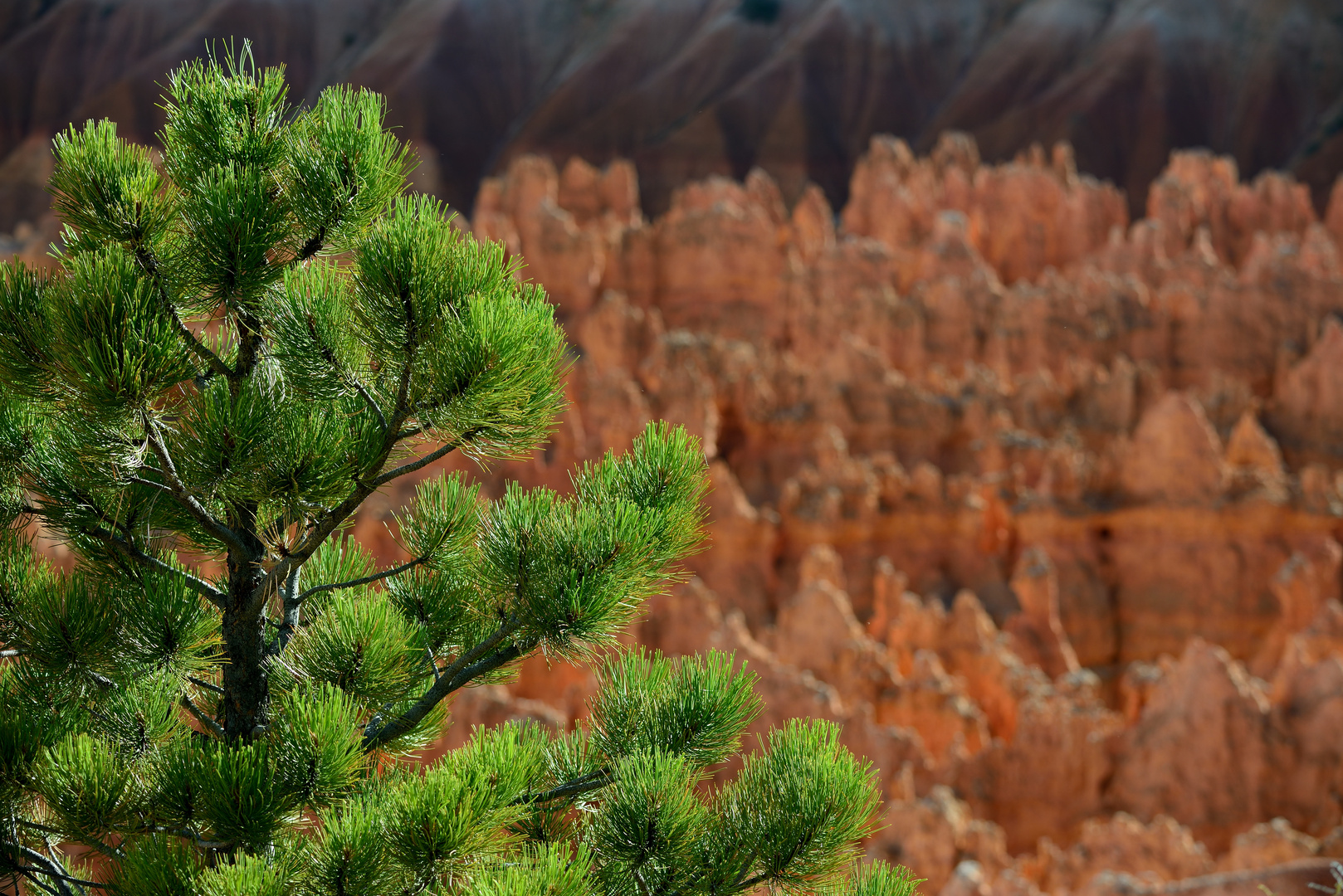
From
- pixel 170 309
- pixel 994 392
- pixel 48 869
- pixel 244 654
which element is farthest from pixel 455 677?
pixel 994 392

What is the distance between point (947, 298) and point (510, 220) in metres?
9.93

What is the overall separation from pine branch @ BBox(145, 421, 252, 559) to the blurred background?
1.37m

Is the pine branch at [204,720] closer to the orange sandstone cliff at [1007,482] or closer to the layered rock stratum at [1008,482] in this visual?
the layered rock stratum at [1008,482]

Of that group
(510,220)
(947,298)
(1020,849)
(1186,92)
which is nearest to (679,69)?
(1186,92)

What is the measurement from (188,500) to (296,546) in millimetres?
415

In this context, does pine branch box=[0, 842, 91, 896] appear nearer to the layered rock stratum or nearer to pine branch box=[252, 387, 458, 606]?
pine branch box=[252, 387, 458, 606]

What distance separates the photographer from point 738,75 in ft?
183

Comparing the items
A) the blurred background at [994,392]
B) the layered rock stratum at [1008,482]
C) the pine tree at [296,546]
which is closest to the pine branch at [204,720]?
the pine tree at [296,546]

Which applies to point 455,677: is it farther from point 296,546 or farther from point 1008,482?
point 1008,482

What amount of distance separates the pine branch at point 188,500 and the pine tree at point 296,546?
0.6 inches

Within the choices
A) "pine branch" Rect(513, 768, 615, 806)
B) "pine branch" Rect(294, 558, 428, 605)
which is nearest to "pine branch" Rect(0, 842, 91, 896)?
"pine branch" Rect(294, 558, 428, 605)

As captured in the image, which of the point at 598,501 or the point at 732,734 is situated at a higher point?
the point at 598,501

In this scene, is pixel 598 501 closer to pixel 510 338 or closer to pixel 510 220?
pixel 510 338

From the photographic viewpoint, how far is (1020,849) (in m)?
14.6
